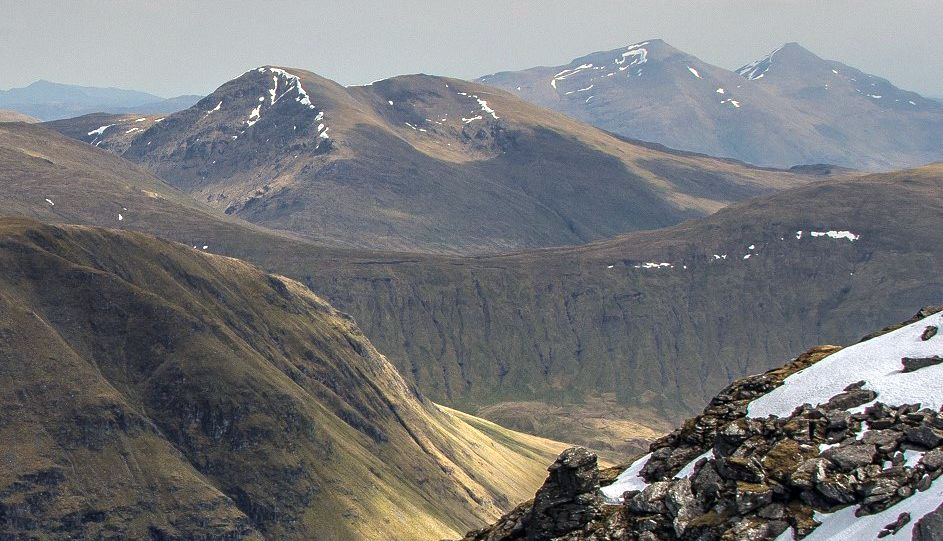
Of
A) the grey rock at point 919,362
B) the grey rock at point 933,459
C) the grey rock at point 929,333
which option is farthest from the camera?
the grey rock at point 929,333

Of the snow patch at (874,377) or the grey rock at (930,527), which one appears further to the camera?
the snow patch at (874,377)

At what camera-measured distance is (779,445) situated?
58.2 m

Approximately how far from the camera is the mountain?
173 feet

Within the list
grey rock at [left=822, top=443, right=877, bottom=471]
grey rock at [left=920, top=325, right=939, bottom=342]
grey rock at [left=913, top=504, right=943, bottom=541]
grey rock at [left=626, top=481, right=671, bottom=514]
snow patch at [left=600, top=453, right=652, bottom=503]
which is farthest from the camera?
grey rock at [left=920, top=325, right=939, bottom=342]

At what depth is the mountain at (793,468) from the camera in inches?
2076

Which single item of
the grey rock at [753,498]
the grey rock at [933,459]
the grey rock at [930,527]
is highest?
the grey rock at [933,459]

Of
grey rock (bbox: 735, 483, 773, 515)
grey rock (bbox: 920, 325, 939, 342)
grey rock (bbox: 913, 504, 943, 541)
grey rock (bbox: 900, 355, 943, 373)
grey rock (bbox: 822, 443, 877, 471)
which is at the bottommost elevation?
grey rock (bbox: 735, 483, 773, 515)

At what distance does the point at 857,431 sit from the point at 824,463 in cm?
364

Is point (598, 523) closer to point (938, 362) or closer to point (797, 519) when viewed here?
point (797, 519)

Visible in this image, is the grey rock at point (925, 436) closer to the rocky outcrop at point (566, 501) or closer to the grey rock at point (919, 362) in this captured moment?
the grey rock at point (919, 362)

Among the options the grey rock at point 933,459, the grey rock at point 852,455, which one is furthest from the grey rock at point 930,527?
the grey rock at point 852,455

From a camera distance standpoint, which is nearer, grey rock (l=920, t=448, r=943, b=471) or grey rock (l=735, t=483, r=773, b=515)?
grey rock (l=920, t=448, r=943, b=471)

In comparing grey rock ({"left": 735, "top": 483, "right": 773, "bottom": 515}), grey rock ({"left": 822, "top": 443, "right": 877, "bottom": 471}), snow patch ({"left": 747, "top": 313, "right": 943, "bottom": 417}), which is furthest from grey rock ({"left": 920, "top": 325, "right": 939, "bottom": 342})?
grey rock ({"left": 735, "top": 483, "right": 773, "bottom": 515})

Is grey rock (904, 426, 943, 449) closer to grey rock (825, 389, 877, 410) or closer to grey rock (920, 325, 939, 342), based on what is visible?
grey rock (825, 389, 877, 410)
